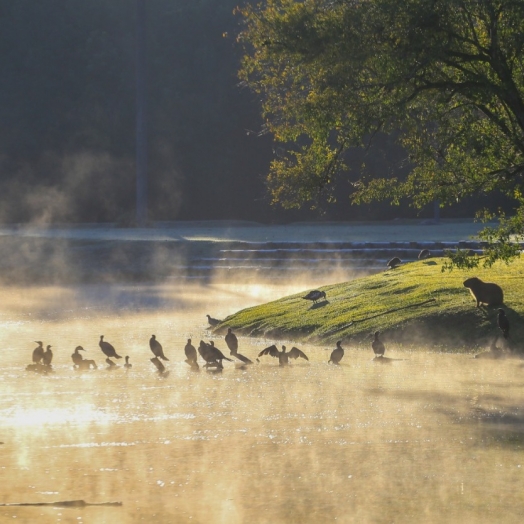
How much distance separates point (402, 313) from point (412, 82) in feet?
19.2

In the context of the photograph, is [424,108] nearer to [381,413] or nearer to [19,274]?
[381,413]

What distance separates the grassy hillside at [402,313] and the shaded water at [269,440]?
36.2 inches

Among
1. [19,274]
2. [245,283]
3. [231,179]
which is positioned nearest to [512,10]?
[245,283]

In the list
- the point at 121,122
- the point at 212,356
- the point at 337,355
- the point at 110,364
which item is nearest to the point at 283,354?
the point at 337,355

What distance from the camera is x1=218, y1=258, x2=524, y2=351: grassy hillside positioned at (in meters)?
20.4

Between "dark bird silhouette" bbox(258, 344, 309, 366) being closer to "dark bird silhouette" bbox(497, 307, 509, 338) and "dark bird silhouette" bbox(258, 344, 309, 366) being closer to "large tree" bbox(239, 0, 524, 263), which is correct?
"large tree" bbox(239, 0, 524, 263)

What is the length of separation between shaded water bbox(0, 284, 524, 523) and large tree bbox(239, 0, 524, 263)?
3.06 meters

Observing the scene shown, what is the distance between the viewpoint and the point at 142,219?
61.8 metres

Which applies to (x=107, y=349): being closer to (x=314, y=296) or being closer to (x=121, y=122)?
(x=314, y=296)

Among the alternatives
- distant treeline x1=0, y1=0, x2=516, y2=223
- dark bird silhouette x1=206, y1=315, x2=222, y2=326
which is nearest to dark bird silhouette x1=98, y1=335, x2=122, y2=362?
dark bird silhouette x1=206, y1=315, x2=222, y2=326

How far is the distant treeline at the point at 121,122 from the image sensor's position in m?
67.9

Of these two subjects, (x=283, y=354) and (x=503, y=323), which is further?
(x=503, y=323)

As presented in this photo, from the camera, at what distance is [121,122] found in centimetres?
6994

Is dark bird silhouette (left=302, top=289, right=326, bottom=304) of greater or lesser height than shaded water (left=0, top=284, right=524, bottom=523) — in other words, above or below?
above
